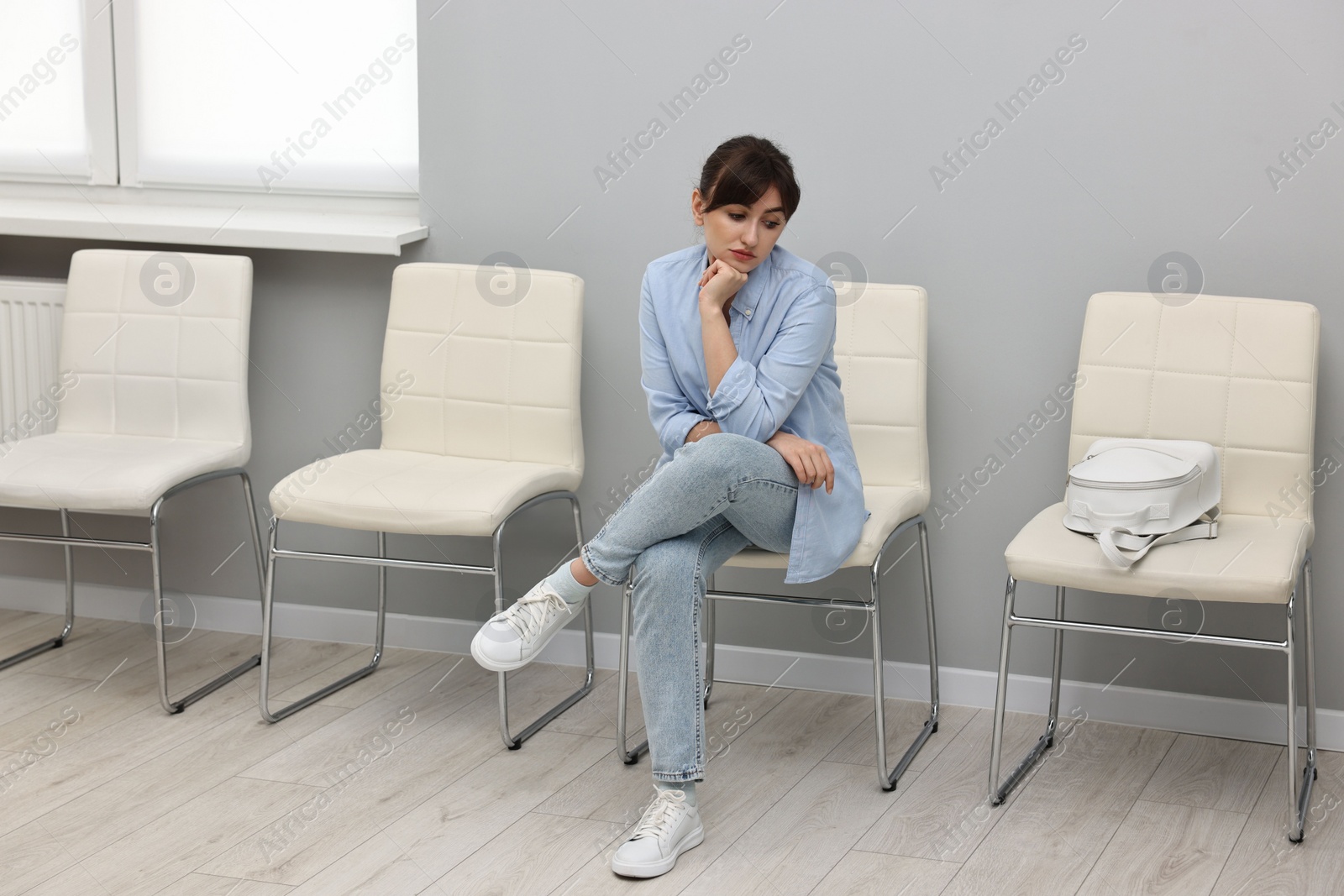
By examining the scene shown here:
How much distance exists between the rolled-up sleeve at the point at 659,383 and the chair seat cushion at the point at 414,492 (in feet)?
1.15

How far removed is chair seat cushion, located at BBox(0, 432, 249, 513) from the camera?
8.16 feet

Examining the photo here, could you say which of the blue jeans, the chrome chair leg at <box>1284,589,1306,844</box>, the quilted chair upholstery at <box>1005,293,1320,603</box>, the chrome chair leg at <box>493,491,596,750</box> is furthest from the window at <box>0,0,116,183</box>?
the chrome chair leg at <box>1284,589,1306,844</box>

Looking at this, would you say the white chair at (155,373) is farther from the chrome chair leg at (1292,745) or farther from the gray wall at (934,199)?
the chrome chair leg at (1292,745)

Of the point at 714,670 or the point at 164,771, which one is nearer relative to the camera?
the point at 164,771

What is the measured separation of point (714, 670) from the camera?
280 centimetres

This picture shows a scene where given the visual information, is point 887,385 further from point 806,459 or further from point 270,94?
point 270,94

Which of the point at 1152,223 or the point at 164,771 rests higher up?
the point at 1152,223

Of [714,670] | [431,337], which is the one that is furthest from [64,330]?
[714,670]

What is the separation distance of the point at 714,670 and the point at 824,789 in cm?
57

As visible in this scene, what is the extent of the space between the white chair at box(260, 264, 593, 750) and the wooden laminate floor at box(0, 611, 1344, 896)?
0.16 m

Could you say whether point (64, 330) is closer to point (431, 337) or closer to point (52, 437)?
point (52, 437)

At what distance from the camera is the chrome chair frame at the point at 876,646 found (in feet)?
7.24

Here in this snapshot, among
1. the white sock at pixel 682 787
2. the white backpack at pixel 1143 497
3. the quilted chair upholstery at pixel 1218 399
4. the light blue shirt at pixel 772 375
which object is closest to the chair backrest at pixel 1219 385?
the quilted chair upholstery at pixel 1218 399

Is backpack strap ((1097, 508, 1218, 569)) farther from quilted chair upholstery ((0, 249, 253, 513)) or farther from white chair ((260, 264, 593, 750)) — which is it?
quilted chair upholstery ((0, 249, 253, 513))
